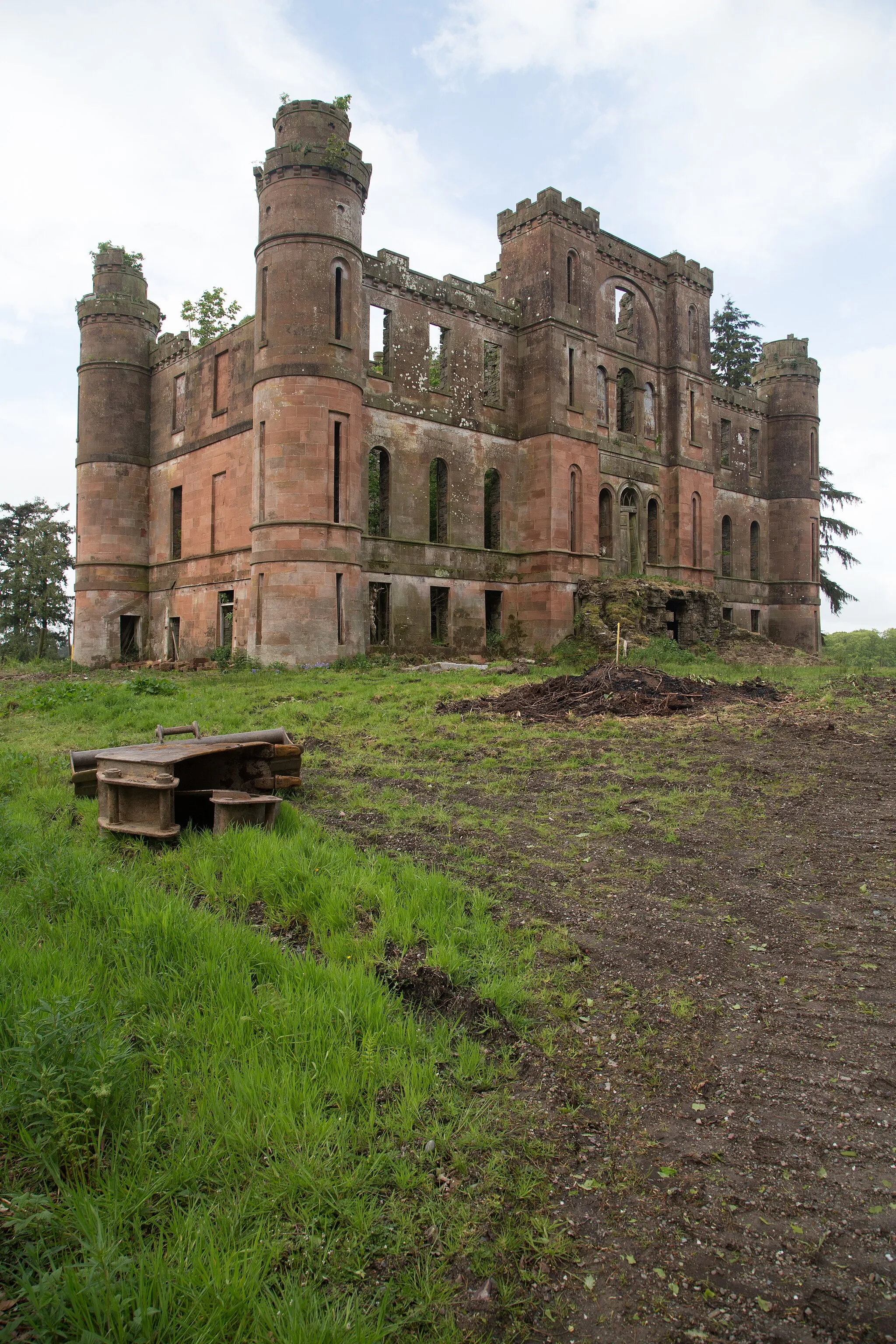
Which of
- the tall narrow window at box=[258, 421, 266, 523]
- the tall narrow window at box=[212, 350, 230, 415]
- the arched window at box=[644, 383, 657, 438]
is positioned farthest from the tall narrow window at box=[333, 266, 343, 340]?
the arched window at box=[644, 383, 657, 438]

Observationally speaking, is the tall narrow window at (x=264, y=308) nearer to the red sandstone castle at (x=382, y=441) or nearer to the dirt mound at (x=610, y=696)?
the red sandstone castle at (x=382, y=441)

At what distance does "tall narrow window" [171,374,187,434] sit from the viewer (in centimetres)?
2845

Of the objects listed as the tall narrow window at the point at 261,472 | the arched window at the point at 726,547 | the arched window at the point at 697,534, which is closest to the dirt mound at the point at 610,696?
the tall narrow window at the point at 261,472

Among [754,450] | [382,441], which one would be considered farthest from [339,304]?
[754,450]

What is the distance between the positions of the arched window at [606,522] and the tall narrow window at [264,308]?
13095 millimetres

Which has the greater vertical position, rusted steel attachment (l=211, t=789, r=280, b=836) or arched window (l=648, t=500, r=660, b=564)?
arched window (l=648, t=500, r=660, b=564)

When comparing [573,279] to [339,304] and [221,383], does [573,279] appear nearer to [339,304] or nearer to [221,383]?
[339,304]

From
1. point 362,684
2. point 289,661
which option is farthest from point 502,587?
point 362,684

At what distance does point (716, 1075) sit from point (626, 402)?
30.5 metres

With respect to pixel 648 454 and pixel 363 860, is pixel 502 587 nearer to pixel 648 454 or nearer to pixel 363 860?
pixel 648 454

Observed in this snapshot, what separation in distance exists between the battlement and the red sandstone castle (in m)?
0.07

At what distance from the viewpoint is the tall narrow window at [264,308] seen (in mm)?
21875

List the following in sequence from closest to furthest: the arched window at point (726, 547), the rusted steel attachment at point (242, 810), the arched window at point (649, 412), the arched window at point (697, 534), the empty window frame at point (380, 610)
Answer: the rusted steel attachment at point (242, 810) < the empty window frame at point (380, 610) < the arched window at point (649, 412) < the arched window at point (697, 534) < the arched window at point (726, 547)

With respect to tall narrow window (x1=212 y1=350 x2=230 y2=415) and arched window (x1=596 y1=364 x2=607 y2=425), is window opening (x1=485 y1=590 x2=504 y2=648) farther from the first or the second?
tall narrow window (x1=212 y1=350 x2=230 y2=415)
